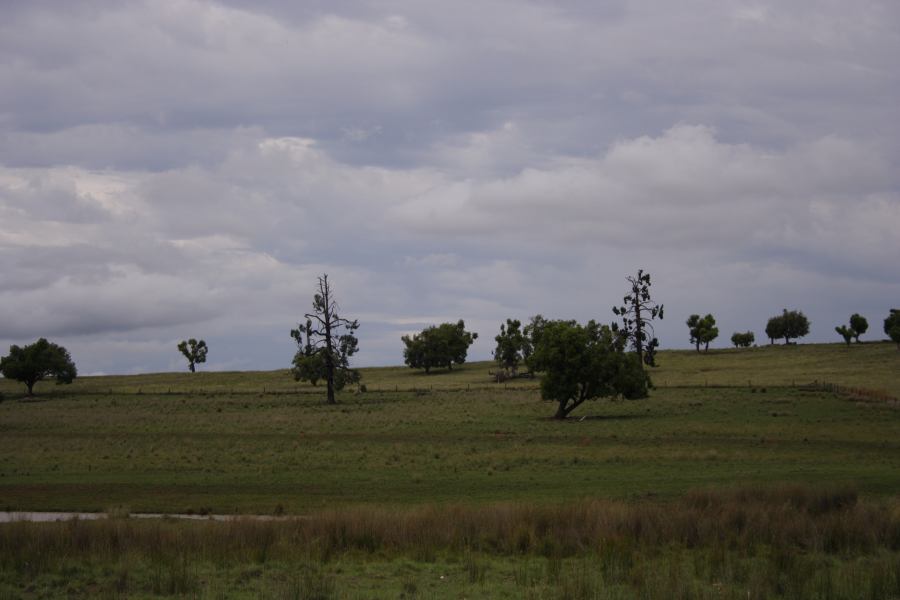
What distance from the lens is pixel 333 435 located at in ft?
168

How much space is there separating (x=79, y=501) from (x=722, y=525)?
1990cm

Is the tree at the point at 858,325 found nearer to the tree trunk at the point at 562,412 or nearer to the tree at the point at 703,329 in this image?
the tree at the point at 703,329

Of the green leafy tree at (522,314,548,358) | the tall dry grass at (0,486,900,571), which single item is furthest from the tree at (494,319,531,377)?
the tall dry grass at (0,486,900,571)

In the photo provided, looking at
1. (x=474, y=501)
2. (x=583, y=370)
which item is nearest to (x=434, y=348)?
(x=583, y=370)

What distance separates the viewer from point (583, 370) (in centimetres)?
6100

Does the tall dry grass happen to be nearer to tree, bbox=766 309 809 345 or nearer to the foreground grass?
the foreground grass

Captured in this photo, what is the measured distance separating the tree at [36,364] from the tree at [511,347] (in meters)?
59.8

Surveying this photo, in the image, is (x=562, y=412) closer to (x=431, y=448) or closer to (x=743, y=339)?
(x=431, y=448)

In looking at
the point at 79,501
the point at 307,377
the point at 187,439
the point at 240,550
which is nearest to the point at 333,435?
the point at 187,439

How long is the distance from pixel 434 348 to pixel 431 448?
106521 mm

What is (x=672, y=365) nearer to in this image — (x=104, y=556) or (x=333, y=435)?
(x=333, y=435)

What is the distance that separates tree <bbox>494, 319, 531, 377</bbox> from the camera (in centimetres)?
12619

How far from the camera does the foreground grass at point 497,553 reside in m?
14.2

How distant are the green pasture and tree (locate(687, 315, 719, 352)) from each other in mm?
63541
